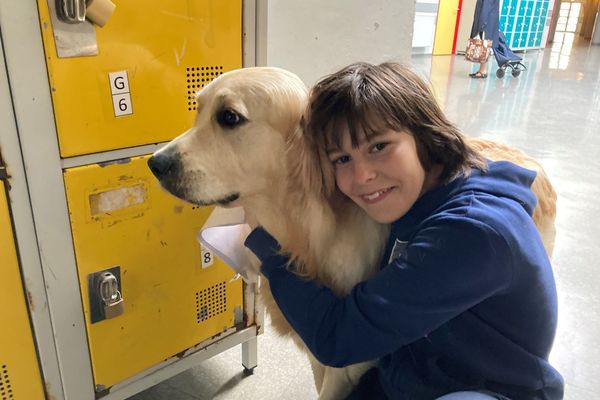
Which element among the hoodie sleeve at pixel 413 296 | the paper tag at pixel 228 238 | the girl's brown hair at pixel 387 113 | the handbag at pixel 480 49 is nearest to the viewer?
the hoodie sleeve at pixel 413 296

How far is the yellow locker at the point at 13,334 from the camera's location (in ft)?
3.31

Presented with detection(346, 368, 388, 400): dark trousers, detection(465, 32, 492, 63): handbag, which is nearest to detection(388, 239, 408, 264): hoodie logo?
detection(346, 368, 388, 400): dark trousers

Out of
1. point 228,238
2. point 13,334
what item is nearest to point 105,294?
point 13,334

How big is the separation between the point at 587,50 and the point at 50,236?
47.2ft

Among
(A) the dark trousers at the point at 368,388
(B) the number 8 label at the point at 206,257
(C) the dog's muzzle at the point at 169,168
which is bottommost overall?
(A) the dark trousers at the point at 368,388

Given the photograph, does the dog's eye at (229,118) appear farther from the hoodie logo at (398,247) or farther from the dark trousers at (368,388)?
the dark trousers at (368,388)

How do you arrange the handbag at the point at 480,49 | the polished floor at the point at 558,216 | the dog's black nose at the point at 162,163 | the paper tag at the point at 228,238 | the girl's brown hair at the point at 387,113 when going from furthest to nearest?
1. the handbag at the point at 480,49
2. the polished floor at the point at 558,216
3. the paper tag at the point at 228,238
4. the dog's black nose at the point at 162,163
5. the girl's brown hair at the point at 387,113

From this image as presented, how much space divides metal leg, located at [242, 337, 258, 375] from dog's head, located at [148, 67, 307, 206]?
74 cm

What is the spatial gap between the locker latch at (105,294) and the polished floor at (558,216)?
1.57 feet

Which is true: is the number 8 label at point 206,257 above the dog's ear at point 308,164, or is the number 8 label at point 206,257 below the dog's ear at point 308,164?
below

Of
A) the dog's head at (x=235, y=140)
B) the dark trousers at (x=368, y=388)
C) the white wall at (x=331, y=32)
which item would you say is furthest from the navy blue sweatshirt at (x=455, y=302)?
the white wall at (x=331, y=32)

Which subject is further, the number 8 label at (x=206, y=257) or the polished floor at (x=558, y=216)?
the polished floor at (x=558, y=216)

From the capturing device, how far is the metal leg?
1.62 meters

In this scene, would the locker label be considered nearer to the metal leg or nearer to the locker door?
the metal leg
